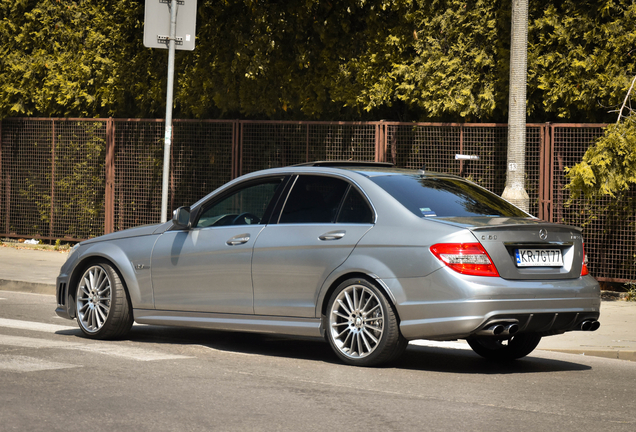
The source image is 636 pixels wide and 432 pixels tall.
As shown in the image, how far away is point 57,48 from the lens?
1914 cm

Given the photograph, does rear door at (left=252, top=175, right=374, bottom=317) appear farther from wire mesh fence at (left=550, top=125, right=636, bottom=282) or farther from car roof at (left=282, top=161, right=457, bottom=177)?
wire mesh fence at (left=550, top=125, right=636, bottom=282)

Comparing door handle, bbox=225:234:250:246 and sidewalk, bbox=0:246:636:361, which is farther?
sidewalk, bbox=0:246:636:361

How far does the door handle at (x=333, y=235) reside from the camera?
7402 mm

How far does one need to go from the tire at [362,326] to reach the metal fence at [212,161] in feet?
21.4

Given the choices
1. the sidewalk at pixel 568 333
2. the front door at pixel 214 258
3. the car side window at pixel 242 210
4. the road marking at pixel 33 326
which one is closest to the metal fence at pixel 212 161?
the sidewalk at pixel 568 333

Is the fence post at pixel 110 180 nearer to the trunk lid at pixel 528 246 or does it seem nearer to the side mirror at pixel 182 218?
the side mirror at pixel 182 218

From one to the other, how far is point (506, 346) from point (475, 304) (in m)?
1.59

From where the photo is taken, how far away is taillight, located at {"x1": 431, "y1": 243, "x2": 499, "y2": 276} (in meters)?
6.80

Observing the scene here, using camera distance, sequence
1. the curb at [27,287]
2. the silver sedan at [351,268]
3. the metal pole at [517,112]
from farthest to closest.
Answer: the curb at [27,287] → the metal pole at [517,112] → the silver sedan at [351,268]

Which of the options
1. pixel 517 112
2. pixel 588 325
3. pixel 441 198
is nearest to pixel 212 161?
pixel 517 112

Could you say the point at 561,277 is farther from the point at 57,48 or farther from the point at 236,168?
the point at 57,48

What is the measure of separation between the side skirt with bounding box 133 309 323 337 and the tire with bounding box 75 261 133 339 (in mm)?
151

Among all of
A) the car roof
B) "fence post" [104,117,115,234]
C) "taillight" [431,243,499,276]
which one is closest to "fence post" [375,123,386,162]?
"fence post" [104,117,115,234]

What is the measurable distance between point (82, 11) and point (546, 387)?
48.0 feet
